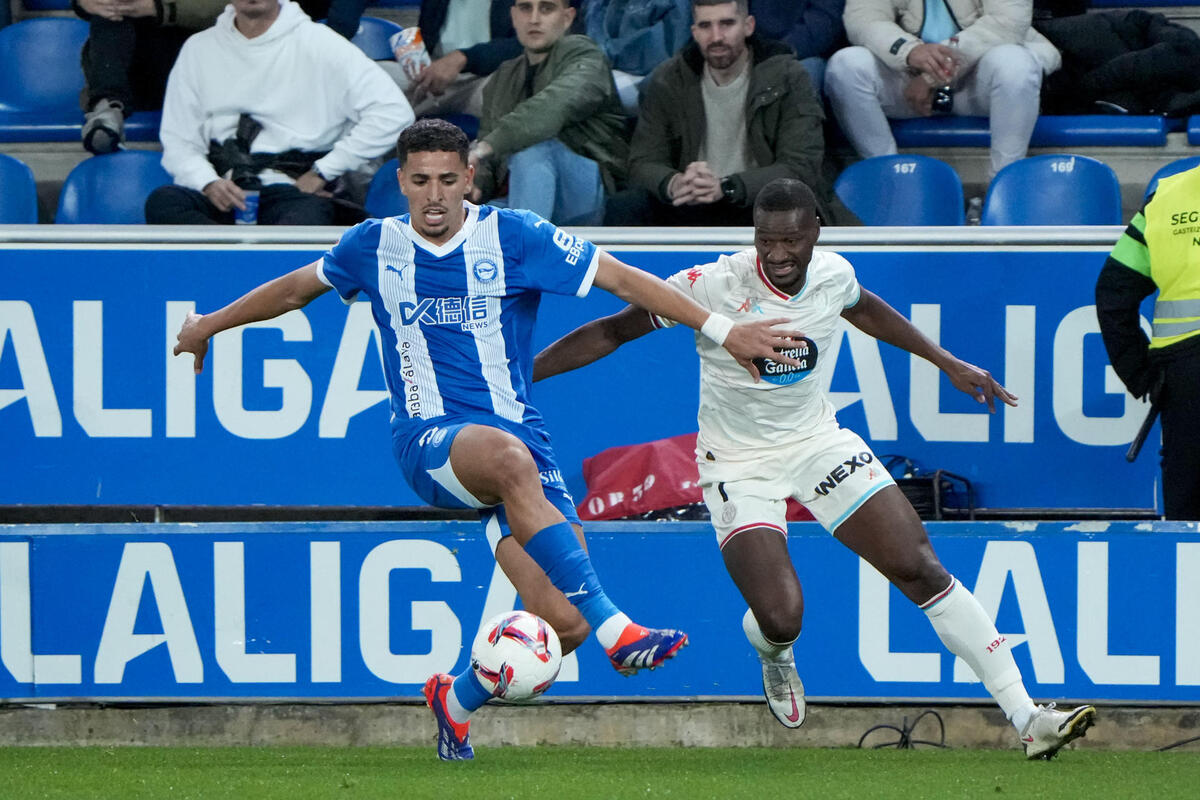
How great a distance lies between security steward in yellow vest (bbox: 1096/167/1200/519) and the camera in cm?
530

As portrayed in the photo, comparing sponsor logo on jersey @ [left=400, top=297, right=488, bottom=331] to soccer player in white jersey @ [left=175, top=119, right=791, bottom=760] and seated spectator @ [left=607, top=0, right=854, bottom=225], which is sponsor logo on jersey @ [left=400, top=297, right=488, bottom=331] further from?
seated spectator @ [left=607, top=0, right=854, bottom=225]

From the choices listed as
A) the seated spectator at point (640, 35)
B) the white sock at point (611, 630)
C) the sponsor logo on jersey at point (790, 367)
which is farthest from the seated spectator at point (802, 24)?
the white sock at point (611, 630)

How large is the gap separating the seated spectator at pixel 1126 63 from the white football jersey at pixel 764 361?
304 cm

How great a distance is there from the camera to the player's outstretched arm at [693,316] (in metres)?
4.20

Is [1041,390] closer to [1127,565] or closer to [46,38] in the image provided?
[1127,565]

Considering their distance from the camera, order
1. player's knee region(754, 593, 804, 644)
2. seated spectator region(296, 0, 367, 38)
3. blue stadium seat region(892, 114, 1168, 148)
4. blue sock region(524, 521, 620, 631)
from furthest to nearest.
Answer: seated spectator region(296, 0, 367, 38) → blue stadium seat region(892, 114, 1168, 148) → player's knee region(754, 593, 804, 644) → blue sock region(524, 521, 620, 631)

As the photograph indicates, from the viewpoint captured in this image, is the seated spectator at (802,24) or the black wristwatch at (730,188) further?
the seated spectator at (802,24)

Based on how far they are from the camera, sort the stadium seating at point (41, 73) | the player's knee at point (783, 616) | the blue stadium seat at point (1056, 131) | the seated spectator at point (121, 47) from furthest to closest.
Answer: the stadium seating at point (41, 73) < the blue stadium seat at point (1056, 131) < the seated spectator at point (121, 47) < the player's knee at point (783, 616)

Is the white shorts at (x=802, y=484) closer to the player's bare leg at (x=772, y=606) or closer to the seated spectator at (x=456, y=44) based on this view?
the player's bare leg at (x=772, y=606)

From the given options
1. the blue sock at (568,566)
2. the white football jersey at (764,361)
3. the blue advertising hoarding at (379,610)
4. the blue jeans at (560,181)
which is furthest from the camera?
the blue jeans at (560,181)

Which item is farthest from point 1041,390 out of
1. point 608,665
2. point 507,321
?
point 507,321

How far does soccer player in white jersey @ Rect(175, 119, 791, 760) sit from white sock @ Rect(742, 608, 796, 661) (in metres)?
0.62

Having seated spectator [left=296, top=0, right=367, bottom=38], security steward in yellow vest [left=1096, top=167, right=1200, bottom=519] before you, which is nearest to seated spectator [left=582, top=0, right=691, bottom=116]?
seated spectator [left=296, top=0, right=367, bottom=38]

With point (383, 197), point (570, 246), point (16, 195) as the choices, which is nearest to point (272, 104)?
point (383, 197)
